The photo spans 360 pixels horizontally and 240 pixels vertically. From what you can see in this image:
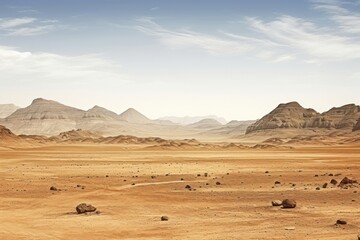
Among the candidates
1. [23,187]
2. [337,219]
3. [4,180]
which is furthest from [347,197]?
[4,180]

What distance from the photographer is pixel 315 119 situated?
598 ft

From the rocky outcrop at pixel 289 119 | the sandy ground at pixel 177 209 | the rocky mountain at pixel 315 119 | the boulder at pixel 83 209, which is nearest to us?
the sandy ground at pixel 177 209

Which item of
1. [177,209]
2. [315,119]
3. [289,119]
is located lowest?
[177,209]

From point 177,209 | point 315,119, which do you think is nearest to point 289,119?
point 315,119

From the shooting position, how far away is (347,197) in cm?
2311

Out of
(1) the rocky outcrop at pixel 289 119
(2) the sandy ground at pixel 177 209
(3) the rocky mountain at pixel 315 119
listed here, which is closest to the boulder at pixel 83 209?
(2) the sandy ground at pixel 177 209

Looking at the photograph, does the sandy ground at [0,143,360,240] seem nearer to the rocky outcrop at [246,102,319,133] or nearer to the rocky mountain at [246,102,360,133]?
the rocky mountain at [246,102,360,133]

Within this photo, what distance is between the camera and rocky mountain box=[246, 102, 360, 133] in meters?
169

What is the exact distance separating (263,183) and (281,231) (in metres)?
14.7

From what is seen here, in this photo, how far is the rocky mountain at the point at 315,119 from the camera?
555 feet

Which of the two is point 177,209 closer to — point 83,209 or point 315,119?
point 83,209

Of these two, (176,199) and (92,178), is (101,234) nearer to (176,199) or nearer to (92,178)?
(176,199)

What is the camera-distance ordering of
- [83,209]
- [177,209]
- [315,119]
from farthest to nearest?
[315,119] < [177,209] < [83,209]

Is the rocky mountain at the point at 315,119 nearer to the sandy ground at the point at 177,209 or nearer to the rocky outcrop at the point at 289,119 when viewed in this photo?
the rocky outcrop at the point at 289,119
